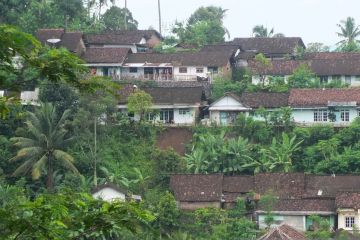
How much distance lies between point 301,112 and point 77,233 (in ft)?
106

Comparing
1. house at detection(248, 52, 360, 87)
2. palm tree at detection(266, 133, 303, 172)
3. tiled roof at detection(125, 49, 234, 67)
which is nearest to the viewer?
palm tree at detection(266, 133, 303, 172)

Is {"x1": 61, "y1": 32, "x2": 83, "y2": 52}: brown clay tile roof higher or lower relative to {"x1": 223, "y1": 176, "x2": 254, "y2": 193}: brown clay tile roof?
higher

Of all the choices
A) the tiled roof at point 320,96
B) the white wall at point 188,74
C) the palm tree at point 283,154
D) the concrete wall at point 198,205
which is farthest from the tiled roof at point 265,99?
the concrete wall at point 198,205

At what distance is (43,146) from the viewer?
113 ft

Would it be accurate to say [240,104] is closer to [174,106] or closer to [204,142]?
[174,106]

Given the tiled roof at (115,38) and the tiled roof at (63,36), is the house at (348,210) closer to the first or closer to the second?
the tiled roof at (63,36)

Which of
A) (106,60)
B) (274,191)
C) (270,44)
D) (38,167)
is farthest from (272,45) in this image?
(38,167)

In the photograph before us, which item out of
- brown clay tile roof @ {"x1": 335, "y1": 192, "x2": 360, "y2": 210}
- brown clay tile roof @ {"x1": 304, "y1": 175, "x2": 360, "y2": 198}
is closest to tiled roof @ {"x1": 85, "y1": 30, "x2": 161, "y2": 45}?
brown clay tile roof @ {"x1": 304, "y1": 175, "x2": 360, "y2": 198}

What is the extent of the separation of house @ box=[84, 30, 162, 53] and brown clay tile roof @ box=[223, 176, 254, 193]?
13200 millimetres

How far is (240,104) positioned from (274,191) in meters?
5.87

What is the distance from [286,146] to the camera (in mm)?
37375

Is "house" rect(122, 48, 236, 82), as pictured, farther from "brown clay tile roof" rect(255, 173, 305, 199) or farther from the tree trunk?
the tree trunk

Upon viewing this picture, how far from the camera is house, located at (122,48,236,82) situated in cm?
4472

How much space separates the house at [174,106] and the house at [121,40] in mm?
6952
